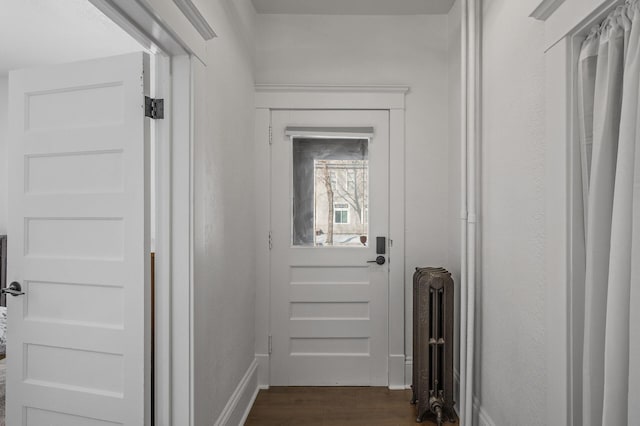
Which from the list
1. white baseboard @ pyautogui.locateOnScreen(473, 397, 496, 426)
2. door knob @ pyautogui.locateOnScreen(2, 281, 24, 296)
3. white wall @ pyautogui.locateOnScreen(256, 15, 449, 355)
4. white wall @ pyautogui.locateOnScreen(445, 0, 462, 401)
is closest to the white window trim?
white baseboard @ pyautogui.locateOnScreen(473, 397, 496, 426)

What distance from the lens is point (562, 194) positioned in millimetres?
1269

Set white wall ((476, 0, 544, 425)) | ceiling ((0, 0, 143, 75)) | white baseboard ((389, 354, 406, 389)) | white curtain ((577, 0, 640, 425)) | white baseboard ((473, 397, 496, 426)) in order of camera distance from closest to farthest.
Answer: white curtain ((577, 0, 640, 425)) → white wall ((476, 0, 544, 425)) → white baseboard ((473, 397, 496, 426)) → ceiling ((0, 0, 143, 75)) → white baseboard ((389, 354, 406, 389))

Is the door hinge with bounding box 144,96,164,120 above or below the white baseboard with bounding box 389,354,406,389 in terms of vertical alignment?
above

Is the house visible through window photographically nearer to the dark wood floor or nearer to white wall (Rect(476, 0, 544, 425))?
white wall (Rect(476, 0, 544, 425))

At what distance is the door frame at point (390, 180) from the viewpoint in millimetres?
2693

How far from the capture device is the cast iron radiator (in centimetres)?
227

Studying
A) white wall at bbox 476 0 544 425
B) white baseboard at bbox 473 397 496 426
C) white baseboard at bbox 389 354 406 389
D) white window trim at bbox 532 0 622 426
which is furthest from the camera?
white baseboard at bbox 389 354 406 389

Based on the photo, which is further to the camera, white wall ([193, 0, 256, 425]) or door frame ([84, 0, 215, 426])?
white wall ([193, 0, 256, 425])

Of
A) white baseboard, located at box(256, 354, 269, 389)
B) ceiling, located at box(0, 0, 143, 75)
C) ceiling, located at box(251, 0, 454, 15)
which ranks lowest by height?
white baseboard, located at box(256, 354, 269, 389)

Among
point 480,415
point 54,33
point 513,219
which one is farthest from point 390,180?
point 54,33

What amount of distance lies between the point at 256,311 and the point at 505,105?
2077 mm

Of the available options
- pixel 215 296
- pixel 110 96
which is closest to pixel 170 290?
pixel 215 296

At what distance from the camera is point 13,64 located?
2990 millimetres

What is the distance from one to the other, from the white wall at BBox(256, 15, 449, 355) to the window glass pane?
1.16 feet
